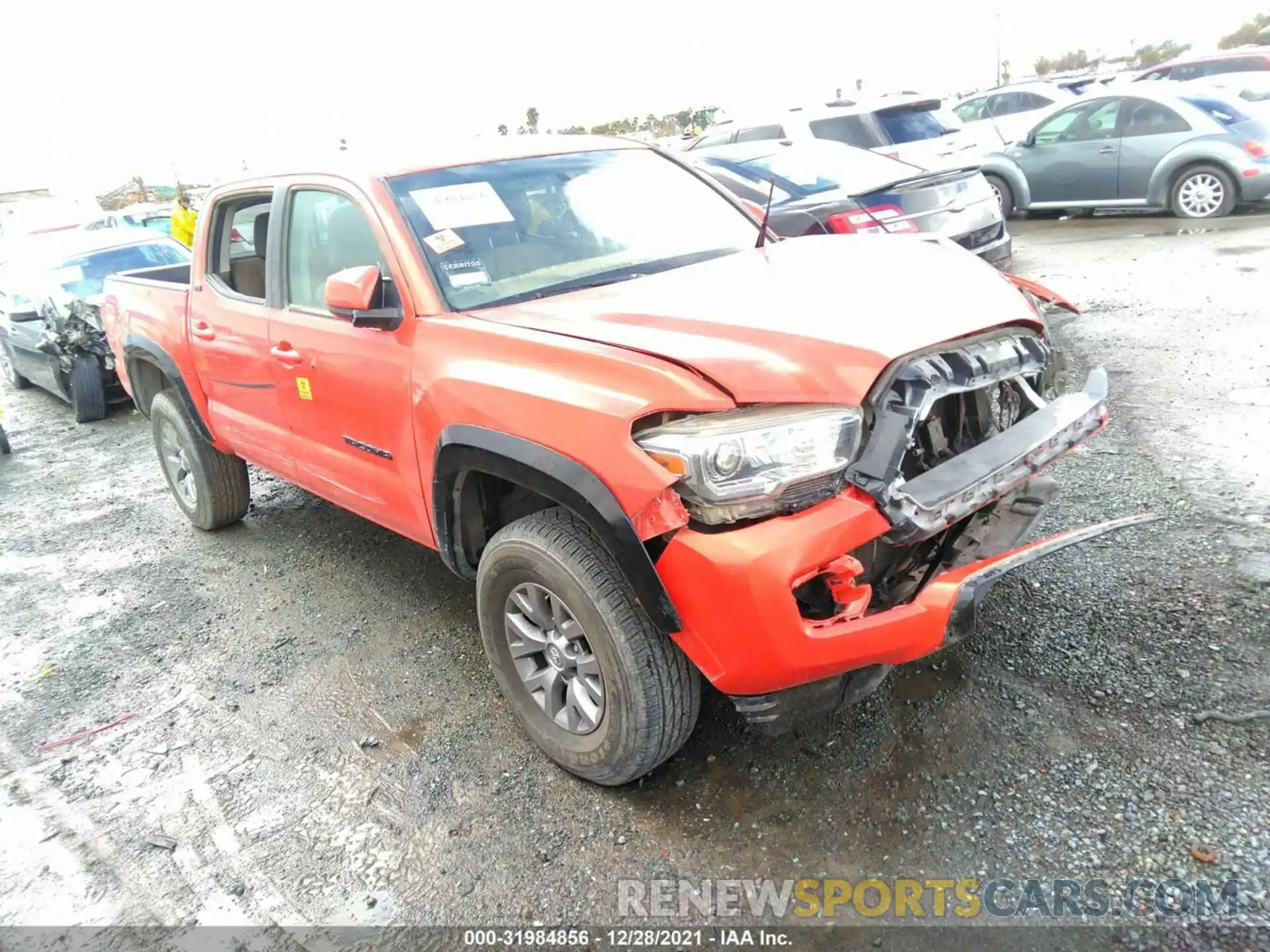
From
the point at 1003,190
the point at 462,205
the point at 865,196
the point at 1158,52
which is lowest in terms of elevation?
the point at 1003,190

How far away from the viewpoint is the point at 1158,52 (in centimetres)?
4853

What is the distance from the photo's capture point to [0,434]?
749 cm

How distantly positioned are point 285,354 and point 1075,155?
10648 millimetres

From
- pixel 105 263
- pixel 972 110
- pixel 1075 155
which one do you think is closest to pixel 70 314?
pixel 105 263

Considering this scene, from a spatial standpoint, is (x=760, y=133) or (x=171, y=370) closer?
(x=171, y=370)

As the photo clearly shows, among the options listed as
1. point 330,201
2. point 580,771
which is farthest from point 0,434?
point 580,771

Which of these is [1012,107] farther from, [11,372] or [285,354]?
[11,372]

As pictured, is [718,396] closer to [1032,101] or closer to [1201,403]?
[1201,403]

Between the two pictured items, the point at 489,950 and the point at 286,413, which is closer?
the point at 489,950

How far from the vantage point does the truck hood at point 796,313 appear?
226cm

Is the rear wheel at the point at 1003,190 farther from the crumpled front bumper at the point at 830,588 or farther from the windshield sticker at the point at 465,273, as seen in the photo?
the crumpled front bumper at the point at 830,588

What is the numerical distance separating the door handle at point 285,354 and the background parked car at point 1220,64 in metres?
18.1

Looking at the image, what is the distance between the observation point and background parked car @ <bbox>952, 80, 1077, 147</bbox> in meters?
14.4

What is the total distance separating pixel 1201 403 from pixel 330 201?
4.54 metres
